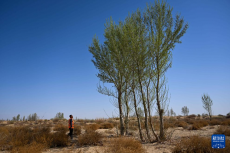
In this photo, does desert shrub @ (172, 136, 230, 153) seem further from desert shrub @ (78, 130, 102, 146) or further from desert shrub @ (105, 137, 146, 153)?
desert shrub @ (78, 130, 102, 146)

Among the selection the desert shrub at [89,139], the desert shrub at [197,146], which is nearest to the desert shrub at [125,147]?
the desert shrub at [197,146]

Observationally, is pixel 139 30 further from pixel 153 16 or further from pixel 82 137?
pixel 82 137

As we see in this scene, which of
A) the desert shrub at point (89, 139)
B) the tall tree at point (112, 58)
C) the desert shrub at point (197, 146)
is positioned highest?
the tall tree at point (112, 58)

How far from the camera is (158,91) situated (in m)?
8.32

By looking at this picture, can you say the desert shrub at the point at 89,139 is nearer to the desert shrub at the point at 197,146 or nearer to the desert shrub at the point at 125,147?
the desert shrub at the point at 125,147

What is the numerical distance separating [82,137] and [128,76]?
5.39 metres

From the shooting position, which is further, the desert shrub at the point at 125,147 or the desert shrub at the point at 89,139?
the desert shrub at the point at 89,139

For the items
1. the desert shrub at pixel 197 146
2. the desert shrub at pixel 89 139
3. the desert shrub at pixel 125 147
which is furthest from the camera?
the desert shrub at pixel 89 139

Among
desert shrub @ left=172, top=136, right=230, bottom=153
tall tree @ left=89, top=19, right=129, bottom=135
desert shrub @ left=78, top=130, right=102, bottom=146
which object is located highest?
tall tree @ left=89, top=19, right=129, bottom=135

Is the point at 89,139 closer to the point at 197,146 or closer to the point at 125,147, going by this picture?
the point at 125,147

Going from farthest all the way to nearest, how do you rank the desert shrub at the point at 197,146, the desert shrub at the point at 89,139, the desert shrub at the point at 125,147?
the desert shrub at the point at 89,139 < the desert shrub at the point at 125,147 < the desert shrub at the point at 197,146

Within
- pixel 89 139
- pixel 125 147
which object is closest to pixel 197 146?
pixel 125 147

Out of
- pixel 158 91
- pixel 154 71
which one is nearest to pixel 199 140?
pixel 158 91

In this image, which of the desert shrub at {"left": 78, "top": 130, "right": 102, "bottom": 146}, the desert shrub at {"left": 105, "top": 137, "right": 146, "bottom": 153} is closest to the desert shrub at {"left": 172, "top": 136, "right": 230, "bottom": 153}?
the desert shrub at {"left": 105, "top": 137, "right": 146, "bottom": 153}
